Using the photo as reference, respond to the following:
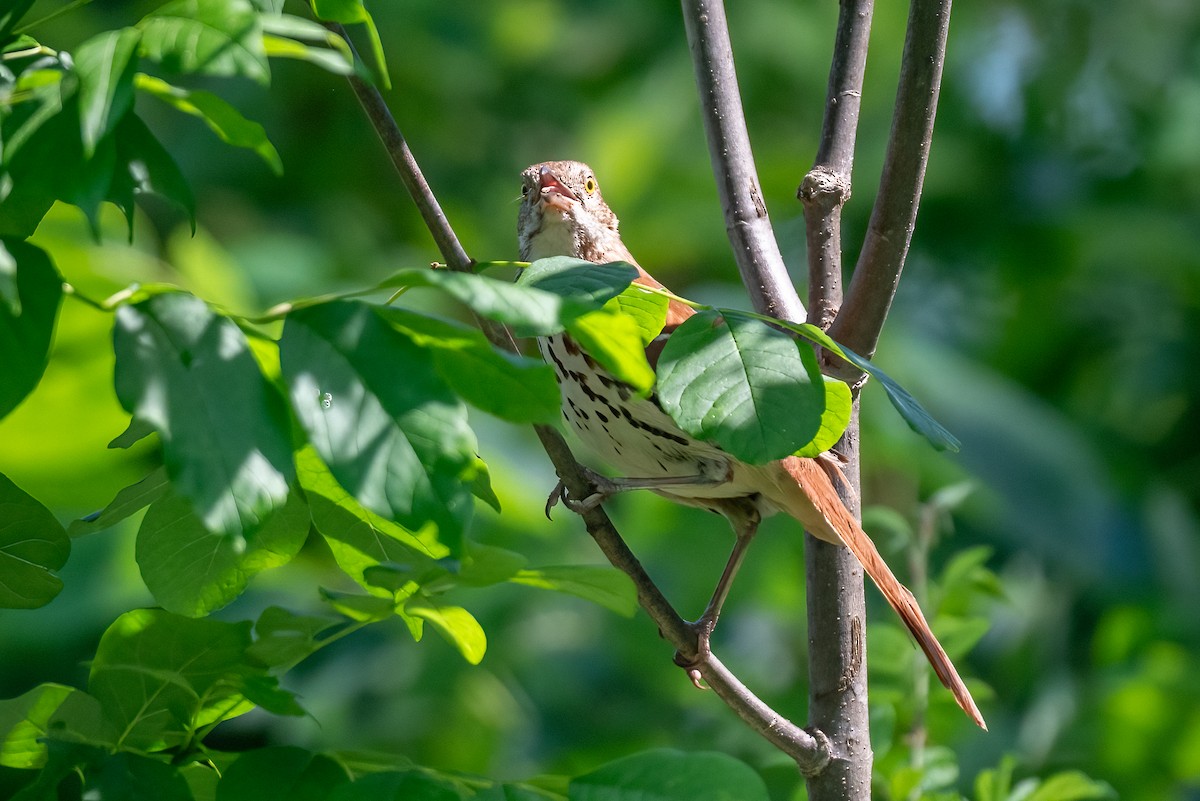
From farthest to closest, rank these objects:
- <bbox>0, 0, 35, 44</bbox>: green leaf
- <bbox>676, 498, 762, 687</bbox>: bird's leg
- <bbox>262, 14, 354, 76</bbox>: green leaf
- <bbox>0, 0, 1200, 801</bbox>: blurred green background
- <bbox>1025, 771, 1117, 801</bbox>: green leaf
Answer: <bbox>0, 0, 1200, 801</bbox>: blurred green background < <bbox>676, 498, 762, 687</bbox>: bird's leg < <bbox>1025, 771, 1117, 801</bbox>: green leaf < <bbox>0, 0, 35, 44</bbox>: green leaf < <bbox>262, 14, 354, 76</bbox>: green leaf

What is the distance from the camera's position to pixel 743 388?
1319 mm

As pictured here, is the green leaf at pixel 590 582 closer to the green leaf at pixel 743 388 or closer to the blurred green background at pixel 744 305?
the green leaf at pixel 743 388

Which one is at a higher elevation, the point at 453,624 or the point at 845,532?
the point at 453,624

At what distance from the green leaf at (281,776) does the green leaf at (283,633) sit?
3.6 inches

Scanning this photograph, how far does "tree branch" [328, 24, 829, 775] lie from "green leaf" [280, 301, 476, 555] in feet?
1.39

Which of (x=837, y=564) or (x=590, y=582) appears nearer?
(x=590, y=582)

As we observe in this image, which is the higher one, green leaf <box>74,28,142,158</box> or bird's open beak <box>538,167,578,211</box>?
green leaf <box>74,28,142,158</box>

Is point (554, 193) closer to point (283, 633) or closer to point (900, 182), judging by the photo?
point (900, 182)

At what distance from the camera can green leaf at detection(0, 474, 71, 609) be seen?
1.33 meters

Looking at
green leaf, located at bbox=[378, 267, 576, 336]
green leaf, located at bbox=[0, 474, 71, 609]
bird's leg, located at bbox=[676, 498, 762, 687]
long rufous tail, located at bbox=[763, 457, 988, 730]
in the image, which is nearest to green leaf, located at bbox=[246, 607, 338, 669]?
green leaf, located at bbox=[0, 474, 71, 609]

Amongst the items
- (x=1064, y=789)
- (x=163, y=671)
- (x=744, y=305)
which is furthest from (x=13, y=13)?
(x=744, y=305)

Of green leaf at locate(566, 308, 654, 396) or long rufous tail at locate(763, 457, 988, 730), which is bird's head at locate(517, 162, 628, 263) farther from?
green leaf at locate(566, 308, 654, 396)

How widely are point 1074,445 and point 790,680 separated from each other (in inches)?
66.9

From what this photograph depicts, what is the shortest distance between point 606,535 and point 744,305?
267 centimetres
